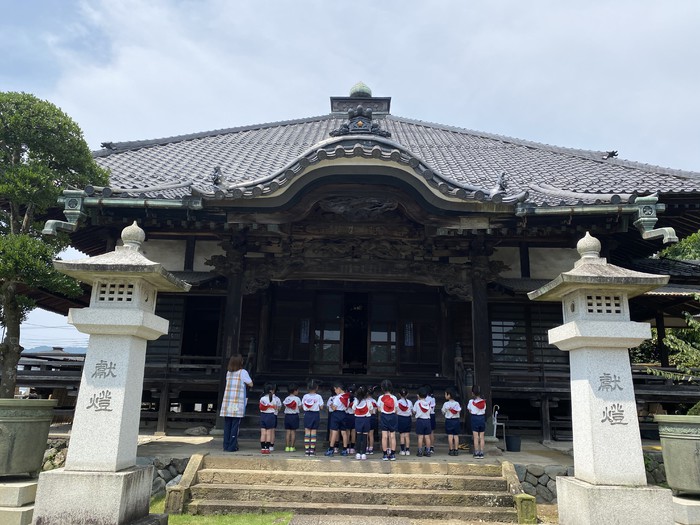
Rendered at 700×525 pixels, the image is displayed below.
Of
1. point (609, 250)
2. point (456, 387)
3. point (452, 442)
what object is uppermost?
point (609, 250)

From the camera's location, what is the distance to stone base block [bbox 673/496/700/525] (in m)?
5.84

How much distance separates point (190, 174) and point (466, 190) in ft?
25.1

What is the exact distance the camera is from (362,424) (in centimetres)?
871

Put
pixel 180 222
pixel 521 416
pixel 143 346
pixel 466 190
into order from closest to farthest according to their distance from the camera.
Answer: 1. pixel 143 346
2. pixel 466 190
3. pixel 180 222
4. pixel 521 416

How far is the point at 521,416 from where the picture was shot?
12.9 m

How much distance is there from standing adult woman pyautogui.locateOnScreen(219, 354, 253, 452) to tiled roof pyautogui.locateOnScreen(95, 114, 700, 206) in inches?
125

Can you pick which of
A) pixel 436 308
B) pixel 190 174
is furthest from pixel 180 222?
pixel 436 308

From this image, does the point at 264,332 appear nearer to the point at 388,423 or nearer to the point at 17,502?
the point at 388,423

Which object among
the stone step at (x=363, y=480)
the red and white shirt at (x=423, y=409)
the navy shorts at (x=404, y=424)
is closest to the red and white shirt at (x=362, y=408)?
the navy shorts at (x=404, y=424)

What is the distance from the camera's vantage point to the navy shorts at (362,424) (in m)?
8.68

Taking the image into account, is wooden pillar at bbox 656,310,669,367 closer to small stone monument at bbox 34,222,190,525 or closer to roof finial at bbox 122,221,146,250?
small stone monument at bbox 34,222,190,525

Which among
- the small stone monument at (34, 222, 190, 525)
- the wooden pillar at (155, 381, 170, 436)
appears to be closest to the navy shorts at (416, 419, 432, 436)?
the small stone monument at (34, 222, 190, 525)

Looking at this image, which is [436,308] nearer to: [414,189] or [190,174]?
[414,189]

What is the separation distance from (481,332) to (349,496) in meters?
4.40
